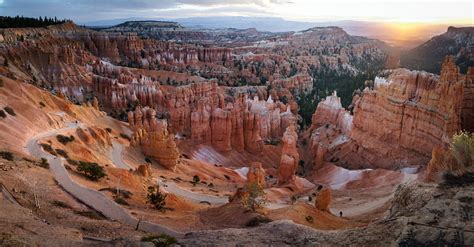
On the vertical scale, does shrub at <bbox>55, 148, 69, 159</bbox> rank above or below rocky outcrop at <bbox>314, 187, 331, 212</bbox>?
above

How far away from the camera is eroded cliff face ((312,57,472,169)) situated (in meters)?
36.0

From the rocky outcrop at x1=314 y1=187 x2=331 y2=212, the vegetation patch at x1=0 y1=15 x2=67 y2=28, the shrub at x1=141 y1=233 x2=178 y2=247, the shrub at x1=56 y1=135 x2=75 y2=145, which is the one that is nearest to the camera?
the shrub at x1=141 y1=233 x2=178 y2=247

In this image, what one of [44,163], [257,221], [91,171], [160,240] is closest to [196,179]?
[91,171]

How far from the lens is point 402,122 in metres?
41.9

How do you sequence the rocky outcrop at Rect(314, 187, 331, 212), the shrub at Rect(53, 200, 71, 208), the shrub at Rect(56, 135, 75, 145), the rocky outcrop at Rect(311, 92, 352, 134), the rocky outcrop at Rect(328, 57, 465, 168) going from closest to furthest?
the shrub at Rect(53, 200, 71, 208) → the rocky outcrop at Rect(314, 187, 331, 212) → the shrub at Rect(56, 135, 75, 145) → the rocky outcrop at Rect(328, 57, 465, 168) → the rocky outcrop at Rect(311, 92, 352, 134)

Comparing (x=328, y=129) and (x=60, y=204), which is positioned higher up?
(x=60, y=204)

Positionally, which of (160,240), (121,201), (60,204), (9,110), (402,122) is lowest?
(402,122)

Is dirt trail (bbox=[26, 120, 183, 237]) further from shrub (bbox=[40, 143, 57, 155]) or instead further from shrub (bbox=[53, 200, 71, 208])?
shrub (bbox=[40, 143, 57, 155])

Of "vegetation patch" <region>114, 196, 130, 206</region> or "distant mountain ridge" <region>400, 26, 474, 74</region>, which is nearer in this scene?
"vegetation patch" <region>114, 196, 130, 206</region>

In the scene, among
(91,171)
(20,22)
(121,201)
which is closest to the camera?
(121,201)

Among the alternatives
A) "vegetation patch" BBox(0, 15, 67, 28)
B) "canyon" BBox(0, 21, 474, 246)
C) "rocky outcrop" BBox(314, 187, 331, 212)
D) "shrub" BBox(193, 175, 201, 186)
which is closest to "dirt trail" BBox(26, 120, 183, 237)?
"canyon" BBox(0, 21, 474, 246)

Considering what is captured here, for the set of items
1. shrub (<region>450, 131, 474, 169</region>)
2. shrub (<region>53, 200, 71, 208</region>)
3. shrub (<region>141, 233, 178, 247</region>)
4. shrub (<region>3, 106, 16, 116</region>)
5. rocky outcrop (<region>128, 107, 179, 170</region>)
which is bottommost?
rocky outcrop (<region>128, 107, 179, 170</region>)

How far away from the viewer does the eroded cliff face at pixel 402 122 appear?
1419 inches

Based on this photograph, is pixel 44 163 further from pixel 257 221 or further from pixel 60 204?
pixel 257 221
